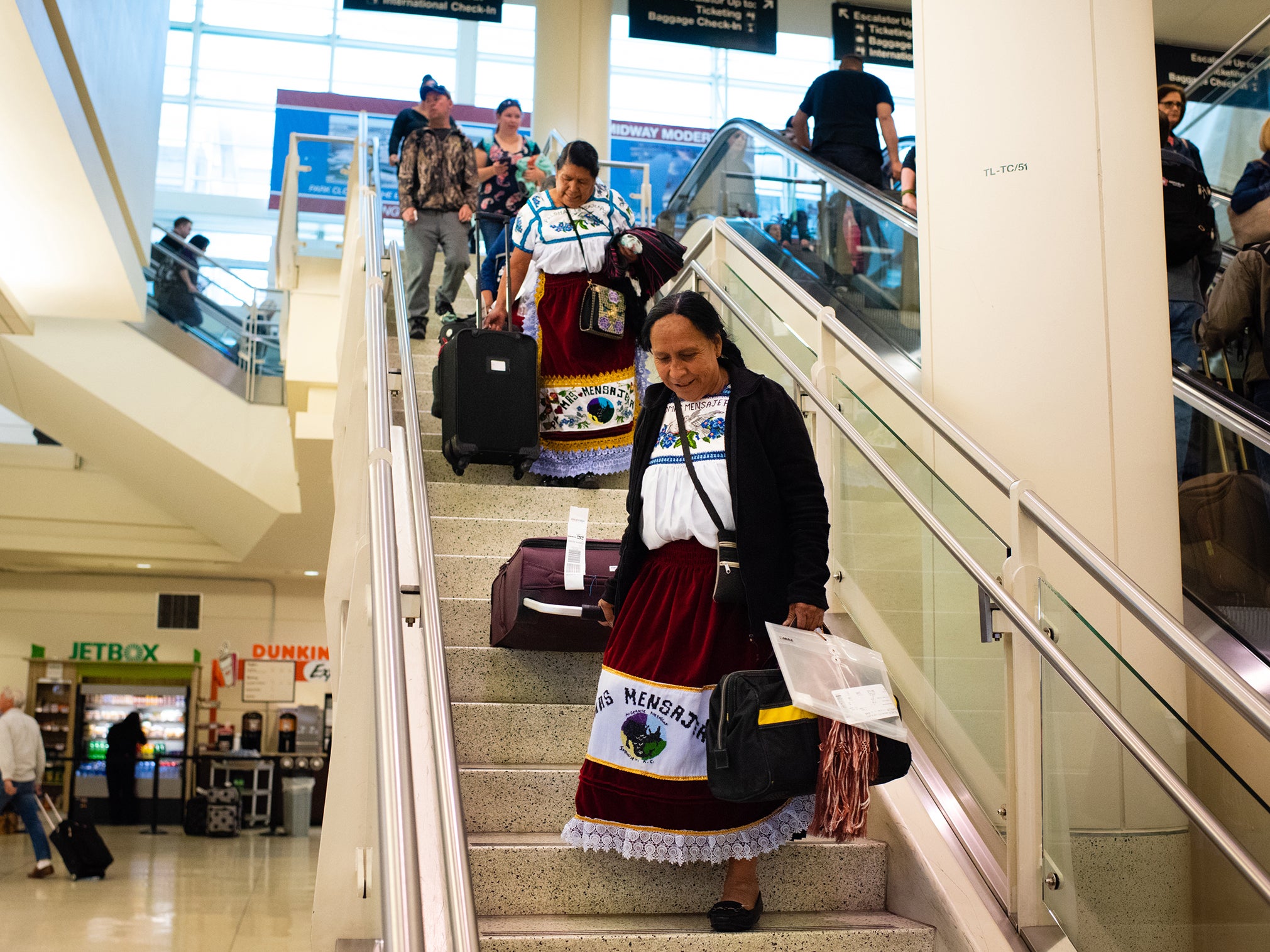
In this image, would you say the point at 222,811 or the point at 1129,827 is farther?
the point at 222,811

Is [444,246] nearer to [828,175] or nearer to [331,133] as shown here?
[828,175]

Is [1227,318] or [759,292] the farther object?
[759,292]

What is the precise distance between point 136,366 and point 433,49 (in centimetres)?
816

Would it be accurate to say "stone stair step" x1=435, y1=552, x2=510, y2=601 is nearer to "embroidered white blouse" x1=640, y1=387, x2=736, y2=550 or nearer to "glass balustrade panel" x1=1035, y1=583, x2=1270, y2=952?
"embroidered white blouse" x1=640, y1=387, x2=736, y2=550

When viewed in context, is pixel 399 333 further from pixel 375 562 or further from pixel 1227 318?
pixel 1227 318

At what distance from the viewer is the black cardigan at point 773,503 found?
2752 mm

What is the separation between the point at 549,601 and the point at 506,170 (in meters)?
4.93

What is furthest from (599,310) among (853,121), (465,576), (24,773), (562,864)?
(24,773)

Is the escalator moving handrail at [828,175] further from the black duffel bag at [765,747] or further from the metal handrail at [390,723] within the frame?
the black duffel bag at [765,747]

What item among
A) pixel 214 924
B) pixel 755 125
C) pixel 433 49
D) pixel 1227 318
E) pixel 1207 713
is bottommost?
pixel 214 924

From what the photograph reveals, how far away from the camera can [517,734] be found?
3.57m

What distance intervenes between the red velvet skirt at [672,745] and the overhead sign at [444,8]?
8.28 m

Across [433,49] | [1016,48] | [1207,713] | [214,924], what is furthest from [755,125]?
[433,49]

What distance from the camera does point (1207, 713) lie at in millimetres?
3000
